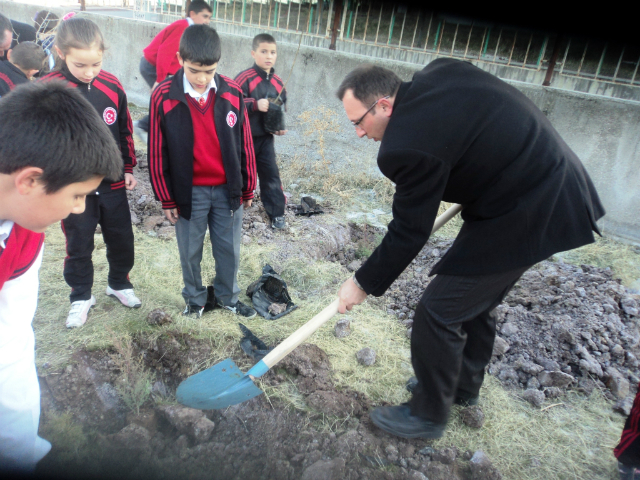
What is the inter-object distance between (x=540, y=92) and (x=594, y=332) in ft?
10.5

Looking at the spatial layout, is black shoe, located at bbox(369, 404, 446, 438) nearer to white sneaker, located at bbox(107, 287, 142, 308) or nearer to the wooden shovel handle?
the wooden shovel handle

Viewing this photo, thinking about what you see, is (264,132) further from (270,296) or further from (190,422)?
(190,422)

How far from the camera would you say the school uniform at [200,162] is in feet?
7.97

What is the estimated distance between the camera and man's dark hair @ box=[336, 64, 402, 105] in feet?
5.91

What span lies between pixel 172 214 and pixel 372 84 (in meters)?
1.48

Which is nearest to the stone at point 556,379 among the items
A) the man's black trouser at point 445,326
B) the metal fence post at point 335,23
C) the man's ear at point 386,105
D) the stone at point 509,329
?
the stone at point 509,329

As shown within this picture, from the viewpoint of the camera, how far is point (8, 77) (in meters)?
2.88

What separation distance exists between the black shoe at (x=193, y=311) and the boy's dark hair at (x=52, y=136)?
5.69 feet

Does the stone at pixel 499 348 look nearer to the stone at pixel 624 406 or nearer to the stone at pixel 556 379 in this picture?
the stone at pixel 556 379

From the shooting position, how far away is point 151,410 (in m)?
2.18

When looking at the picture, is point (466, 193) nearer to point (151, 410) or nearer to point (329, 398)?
point (329, 398)

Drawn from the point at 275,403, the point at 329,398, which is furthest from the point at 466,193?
the point at 275,403

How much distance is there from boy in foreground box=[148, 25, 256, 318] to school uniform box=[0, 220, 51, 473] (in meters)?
1.17

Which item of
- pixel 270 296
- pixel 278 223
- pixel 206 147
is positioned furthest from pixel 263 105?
pixel 270 296
